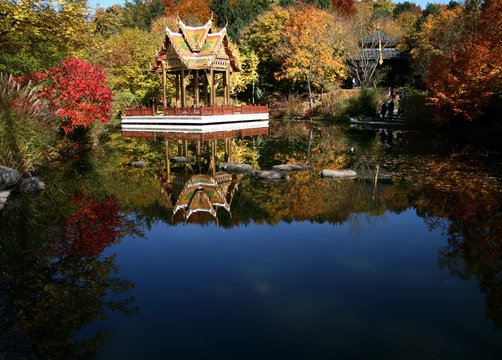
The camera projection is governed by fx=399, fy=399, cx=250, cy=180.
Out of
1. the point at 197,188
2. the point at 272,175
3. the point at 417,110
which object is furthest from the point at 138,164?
the point at 417,110

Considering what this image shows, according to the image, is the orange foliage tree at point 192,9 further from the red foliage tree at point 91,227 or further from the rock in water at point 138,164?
the red foliage tree at point 91,227

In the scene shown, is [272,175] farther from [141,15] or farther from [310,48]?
[141,15]

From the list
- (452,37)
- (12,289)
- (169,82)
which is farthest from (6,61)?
(452,37)

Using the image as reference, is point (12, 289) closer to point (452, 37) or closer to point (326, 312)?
point (326, 312)

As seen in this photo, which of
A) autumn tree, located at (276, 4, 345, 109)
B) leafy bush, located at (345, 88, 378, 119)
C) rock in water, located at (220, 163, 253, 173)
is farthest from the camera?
autumn tree, located at (276, 4, 345, 109)

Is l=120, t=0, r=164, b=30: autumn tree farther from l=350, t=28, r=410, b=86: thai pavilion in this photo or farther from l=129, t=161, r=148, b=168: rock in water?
l=129, t=161, r=148, b=168: rock in water

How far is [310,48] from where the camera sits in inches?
1543

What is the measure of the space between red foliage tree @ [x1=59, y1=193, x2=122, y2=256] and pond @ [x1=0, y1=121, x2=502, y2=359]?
1.4 inches

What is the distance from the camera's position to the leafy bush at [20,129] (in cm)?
987

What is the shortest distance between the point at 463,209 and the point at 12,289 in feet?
25.2

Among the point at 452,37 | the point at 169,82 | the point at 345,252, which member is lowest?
the point at 345,252

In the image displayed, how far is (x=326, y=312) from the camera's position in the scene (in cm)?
429

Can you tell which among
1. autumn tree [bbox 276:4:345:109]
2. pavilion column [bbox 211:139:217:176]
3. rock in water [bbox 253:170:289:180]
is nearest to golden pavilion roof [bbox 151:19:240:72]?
autumn tree [bbox 276:4:345:109]

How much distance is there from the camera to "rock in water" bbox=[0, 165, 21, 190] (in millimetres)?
8784
